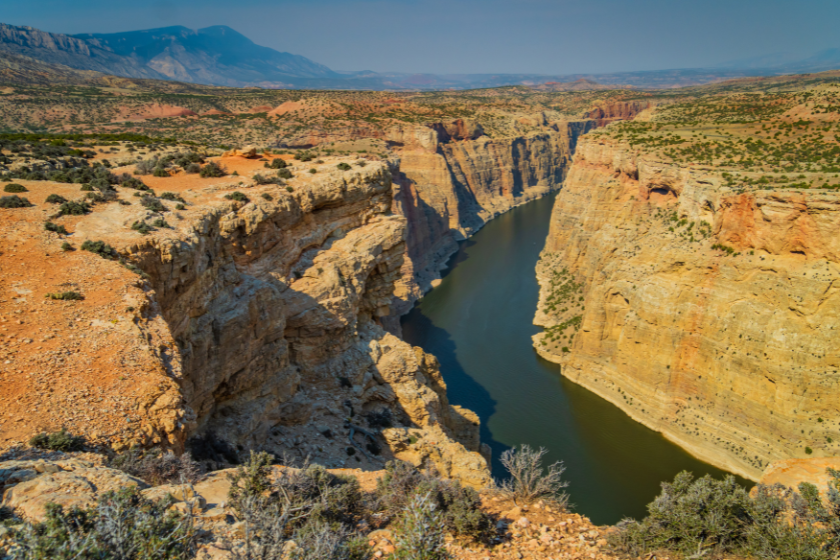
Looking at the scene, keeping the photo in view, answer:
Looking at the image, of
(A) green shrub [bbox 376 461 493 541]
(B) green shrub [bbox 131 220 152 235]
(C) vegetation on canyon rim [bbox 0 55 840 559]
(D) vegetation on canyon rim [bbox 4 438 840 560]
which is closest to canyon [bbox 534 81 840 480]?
(C) vegetation on canyon rim [bbox 0 55 840 559]

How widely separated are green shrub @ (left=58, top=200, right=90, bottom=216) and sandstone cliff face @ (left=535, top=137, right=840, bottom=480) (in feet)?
89.7

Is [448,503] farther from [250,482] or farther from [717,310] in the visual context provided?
[717,310]

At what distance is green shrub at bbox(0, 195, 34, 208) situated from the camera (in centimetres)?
1185

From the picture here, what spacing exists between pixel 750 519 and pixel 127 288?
13014 mm

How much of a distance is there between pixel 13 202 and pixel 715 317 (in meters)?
29.3

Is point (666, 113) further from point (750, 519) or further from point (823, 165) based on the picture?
point (750, 519)

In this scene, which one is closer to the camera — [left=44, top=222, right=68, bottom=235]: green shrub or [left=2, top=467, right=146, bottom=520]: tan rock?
[left=2, top=467, right=146, bottom=520]: tan rock

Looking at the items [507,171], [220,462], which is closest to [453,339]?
[220,462]

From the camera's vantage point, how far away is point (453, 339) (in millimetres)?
40812

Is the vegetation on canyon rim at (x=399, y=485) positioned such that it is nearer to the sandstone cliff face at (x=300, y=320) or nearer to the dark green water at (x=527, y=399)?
the sandstone cliff face at (x=300, y=320)

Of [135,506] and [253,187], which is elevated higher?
[253,187]

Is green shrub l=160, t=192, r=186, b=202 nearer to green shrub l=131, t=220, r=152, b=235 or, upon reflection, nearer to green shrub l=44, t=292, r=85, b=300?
green shrub l=131, t=220, r=152, b=235

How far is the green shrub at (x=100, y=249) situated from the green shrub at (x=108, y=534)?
6450 mm

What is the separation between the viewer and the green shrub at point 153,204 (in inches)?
514
